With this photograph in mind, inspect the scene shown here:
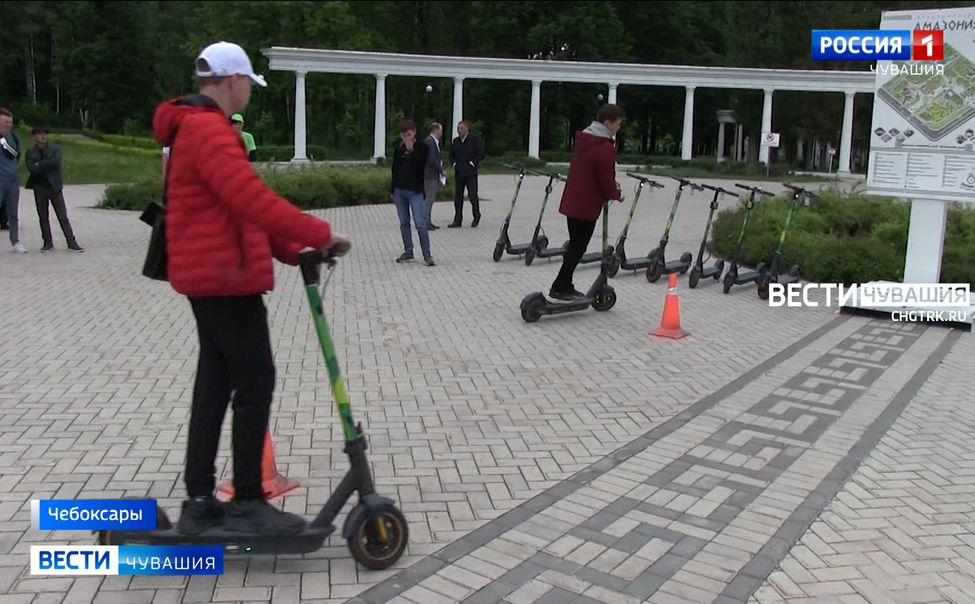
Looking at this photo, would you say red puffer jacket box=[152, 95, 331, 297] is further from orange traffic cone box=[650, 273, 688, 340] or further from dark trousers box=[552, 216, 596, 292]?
dark trousers box=[552, 216, 596, 292]

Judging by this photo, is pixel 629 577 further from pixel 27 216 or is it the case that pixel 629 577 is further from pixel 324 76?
pixel 324 76

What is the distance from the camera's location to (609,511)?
14.8 ft

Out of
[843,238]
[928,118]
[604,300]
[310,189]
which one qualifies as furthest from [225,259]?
[310,189]

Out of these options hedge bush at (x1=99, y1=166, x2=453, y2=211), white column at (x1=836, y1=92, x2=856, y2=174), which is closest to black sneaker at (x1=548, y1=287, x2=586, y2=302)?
hedge bush at (x1=99, y1=166, x2=453, y2=211)

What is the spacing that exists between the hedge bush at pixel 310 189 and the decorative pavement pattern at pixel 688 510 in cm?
1500

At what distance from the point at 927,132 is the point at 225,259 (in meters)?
8.61

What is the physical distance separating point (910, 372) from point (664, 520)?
14.0 feet

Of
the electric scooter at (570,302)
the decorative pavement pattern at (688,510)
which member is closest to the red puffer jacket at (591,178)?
the electric scooter at (570,302)

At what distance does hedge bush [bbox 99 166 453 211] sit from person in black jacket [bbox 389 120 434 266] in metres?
7.90

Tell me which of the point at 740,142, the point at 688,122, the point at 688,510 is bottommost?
the point at 688,510

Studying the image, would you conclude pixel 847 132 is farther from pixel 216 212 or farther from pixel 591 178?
pixel 216 212

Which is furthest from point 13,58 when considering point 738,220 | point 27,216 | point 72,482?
point 72,482

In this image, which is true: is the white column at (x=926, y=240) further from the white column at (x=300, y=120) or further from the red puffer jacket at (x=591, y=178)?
the white column at (x=300, y=120)

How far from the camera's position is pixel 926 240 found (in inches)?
391
